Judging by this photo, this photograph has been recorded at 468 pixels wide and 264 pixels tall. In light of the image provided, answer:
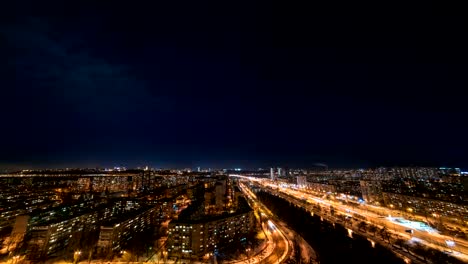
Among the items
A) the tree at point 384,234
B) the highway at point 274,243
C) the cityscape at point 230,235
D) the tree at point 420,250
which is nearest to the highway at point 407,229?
the cityscape at point 230,235

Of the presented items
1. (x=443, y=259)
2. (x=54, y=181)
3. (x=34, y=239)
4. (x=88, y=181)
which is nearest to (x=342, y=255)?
(x=443, y=259)

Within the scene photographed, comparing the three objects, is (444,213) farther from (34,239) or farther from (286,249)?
(34,239)

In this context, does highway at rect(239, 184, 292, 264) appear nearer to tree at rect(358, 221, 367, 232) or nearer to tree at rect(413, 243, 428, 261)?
tree at rect(358, 221, 367, 232)

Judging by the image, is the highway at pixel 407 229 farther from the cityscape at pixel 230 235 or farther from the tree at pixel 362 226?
the tree at pixel 362 226

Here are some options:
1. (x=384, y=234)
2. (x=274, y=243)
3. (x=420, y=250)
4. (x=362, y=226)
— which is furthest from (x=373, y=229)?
(x=274, y=243)

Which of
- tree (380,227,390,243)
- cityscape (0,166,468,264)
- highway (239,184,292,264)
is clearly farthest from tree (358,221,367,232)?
highway (239,184,292,264)

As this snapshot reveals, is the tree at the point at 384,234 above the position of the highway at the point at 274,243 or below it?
above

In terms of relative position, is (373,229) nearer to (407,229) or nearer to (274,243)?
(407,229)

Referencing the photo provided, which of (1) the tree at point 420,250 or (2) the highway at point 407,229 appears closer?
(1) the tree at point 420,250

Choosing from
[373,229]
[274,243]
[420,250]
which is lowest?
[274,243]

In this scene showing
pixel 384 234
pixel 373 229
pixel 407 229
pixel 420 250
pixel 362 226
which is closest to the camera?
pixel 420 250

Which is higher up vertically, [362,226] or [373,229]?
[373,229]

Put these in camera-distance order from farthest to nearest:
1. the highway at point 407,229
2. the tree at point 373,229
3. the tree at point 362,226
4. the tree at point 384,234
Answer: the tree at point 362,226 < the tree at point 373,229 < the tree at point 384,234 < the highway at point 407,229
